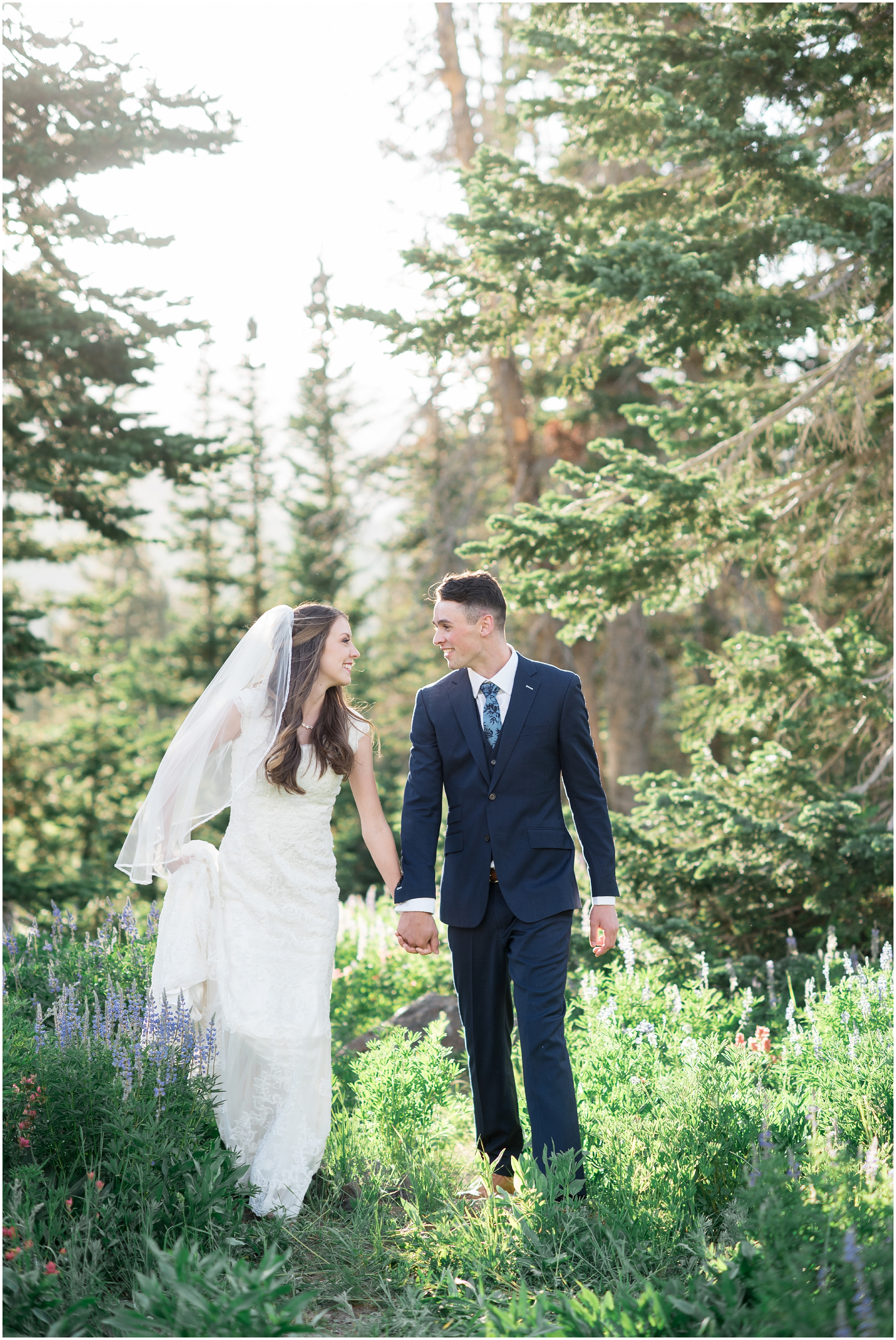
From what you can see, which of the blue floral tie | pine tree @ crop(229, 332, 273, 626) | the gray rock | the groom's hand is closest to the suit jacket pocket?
the blue floral tie

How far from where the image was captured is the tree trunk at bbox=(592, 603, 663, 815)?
14789mm

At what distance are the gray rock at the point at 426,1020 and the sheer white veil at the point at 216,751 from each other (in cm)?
224

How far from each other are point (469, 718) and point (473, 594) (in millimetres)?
525

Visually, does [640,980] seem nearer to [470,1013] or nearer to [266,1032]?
[470,1013]

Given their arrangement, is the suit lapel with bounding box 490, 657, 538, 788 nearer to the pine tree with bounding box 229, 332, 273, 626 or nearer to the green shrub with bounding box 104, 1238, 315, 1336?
the green shrub with bounding box 104, 1238, 315, 1336

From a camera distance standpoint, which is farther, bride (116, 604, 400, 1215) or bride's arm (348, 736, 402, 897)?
bride's arm (348, 736, 402, 897)

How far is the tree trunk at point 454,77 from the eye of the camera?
575 inches

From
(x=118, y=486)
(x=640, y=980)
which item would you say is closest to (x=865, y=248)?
(x=640, y=980)

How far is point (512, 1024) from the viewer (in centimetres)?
428

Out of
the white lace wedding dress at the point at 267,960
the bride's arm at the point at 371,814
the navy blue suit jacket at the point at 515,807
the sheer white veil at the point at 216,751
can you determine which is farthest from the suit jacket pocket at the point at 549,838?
the sheer white veil at the point at 216,751

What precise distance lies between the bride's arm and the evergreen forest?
86cm

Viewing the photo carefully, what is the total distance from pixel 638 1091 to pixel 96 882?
8.89m

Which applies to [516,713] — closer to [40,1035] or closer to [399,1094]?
[399,1094]

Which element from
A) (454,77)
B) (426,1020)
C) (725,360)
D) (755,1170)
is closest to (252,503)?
(454,77)
